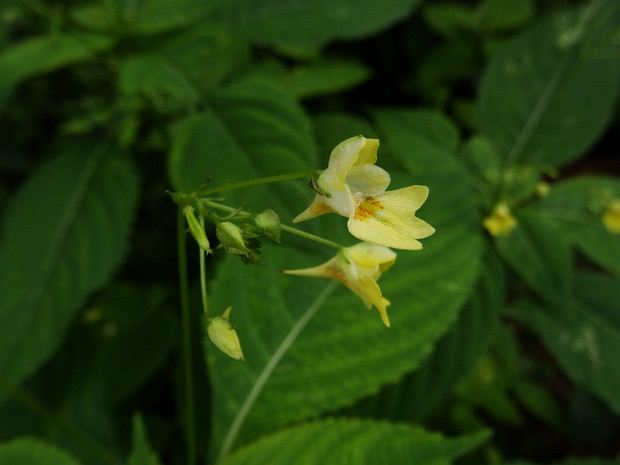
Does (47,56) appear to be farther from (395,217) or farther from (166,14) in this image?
(395,217)

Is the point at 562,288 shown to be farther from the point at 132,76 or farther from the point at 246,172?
the point at 132,76

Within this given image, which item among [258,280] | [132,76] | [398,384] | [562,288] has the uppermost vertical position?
[132,76]

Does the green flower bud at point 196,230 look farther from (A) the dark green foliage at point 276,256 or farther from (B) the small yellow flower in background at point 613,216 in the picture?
(B) the small yellow flower in background at point 613,216

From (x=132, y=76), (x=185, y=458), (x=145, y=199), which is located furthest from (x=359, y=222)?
(x=145, y=199)

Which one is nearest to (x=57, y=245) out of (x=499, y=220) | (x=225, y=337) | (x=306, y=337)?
(x=306, y=337)

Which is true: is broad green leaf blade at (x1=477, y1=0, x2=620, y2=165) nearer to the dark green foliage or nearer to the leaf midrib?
the dark green foliage

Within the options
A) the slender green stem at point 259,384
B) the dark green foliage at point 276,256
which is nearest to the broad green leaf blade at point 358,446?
the dark green foliage at point 276,256
